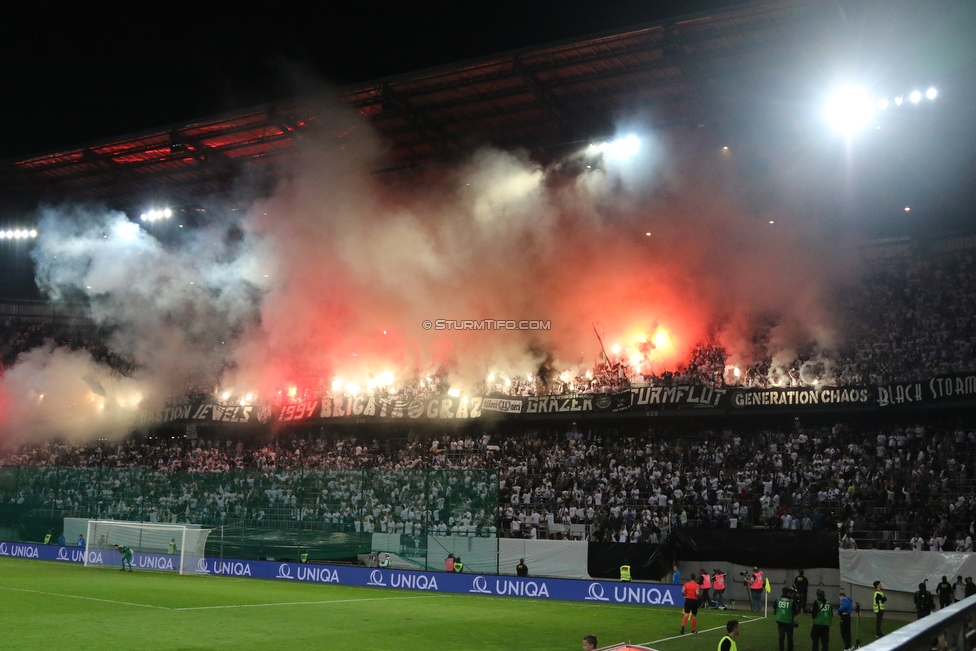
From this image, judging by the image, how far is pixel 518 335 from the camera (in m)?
46.2

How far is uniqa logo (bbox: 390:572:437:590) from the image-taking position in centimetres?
2817

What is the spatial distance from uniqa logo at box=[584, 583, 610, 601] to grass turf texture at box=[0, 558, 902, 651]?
542mm

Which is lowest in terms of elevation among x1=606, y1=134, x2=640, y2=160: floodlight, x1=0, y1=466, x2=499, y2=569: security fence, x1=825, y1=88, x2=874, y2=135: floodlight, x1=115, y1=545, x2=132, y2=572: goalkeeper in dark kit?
x1=115, y1=545, x2=132, y2=572: goalkeeper in dark kit

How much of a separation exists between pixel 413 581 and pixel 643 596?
8.09 m

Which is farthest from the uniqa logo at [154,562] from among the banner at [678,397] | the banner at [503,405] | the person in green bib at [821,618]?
the person in green bib at [821,618]

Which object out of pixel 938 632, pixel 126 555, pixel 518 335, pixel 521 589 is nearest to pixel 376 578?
pixel 521 589

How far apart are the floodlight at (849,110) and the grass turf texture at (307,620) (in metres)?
18.2

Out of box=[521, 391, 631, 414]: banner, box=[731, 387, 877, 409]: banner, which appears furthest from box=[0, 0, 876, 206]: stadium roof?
box=[731, 387, 877, 409]: banner

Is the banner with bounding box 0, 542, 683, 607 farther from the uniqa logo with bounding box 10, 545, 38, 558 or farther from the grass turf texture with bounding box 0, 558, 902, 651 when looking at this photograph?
the grass turf texture with bounding box 0, 558, 902, 651

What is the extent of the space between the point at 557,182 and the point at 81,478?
84.5 feet

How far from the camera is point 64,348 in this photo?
50.9 meters

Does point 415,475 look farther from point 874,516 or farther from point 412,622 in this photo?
point 874,516

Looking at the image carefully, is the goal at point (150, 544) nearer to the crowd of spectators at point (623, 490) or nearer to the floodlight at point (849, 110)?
the crowd of spectators at point (623, 490)

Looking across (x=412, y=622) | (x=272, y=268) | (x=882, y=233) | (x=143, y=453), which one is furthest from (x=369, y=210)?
(x=412, y=622)
